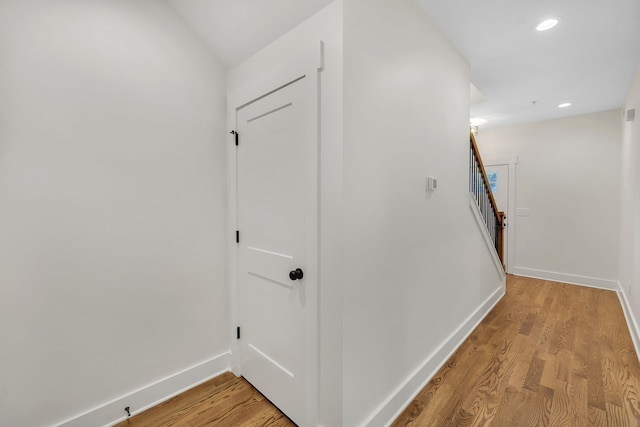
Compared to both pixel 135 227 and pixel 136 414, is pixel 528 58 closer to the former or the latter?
pixel 135 227

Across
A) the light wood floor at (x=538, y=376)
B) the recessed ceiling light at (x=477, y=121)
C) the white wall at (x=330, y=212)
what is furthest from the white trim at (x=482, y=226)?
the recessed ceiling light at (x=477, y=121)

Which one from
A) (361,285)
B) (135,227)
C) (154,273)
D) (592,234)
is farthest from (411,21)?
(592,234)

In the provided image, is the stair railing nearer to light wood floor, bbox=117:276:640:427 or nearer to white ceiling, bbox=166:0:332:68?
light wood floor, bbox=117:276:640:427

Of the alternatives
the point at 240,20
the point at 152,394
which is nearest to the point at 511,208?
the point at 240,20

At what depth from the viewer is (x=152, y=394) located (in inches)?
68.5

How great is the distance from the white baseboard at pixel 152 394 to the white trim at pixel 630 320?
3.42 m

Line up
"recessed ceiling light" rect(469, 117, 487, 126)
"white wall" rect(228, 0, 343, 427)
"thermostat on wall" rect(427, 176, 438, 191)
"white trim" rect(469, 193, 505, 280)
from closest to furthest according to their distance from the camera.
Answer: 1. "white wall" rect(228, 0, 343, 427)
2. "thermostat on wall" rect(427, 176, 438, 191)
3. "white trim" rect(469, 193, 505, 280)
4. "recessed ceiling light" rect(469, 117, 487, 126)

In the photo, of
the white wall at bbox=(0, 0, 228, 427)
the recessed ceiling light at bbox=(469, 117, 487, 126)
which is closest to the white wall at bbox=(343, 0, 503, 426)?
the white wall at bbox=(0, 0, 228, 427)

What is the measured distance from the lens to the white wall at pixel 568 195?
3906mm

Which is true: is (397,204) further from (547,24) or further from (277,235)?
(547,24)

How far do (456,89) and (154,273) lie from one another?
277 centimetres

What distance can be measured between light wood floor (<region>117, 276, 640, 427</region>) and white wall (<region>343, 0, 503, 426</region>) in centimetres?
19

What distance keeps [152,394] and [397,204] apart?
1.96 m

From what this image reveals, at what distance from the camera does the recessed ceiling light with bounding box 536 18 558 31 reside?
1.99 m
